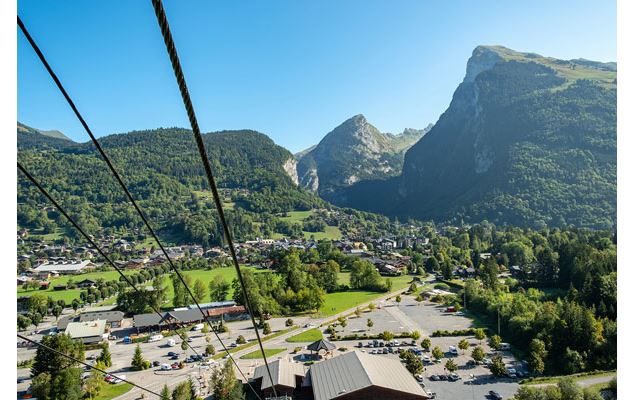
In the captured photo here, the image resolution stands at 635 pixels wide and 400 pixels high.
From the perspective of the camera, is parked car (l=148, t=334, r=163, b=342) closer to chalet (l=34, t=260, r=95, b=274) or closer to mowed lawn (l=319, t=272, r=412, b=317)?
mowed lawn (l=319, t=272, r=412, b=317)

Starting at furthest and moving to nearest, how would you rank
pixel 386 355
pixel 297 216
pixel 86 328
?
pixel 297 216 → pixel 86 328 → pixel 386 355

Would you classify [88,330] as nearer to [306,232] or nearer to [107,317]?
[107,317]

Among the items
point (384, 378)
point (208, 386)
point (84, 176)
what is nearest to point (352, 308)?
point (208, 386)

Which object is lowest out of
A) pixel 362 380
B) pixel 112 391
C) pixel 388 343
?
pixel 112 391

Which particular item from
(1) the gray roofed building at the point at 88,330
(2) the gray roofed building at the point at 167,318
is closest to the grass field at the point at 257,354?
(2) the gray roofed building at the point at 167,318

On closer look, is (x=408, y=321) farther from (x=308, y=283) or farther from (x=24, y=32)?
(x=24, y=32)

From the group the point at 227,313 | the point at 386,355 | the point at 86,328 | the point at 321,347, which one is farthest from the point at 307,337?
the point at 86,328
